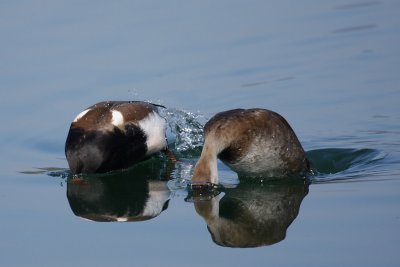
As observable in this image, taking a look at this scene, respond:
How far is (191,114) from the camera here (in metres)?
14.4

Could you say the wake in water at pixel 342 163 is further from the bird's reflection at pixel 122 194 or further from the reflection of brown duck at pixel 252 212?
the bird's reflection at pixel 122 194

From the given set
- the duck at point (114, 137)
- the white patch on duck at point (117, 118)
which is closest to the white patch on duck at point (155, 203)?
the duck at point (114, 137)

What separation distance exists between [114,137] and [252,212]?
2458 mm

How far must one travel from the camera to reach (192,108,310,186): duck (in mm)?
11188

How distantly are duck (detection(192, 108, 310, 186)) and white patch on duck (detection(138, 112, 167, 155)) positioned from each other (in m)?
1.62

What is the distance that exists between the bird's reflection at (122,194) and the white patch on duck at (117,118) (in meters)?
0.58

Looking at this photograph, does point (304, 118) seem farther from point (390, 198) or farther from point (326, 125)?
point (390, 198)

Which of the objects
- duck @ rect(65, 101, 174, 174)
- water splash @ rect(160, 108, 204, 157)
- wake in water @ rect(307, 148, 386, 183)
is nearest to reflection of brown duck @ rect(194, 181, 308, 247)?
wake in water @ rect(307, 148, 386, 183)

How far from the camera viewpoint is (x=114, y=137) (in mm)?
12641

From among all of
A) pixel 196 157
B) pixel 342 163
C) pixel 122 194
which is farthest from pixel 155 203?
pixel 342 163

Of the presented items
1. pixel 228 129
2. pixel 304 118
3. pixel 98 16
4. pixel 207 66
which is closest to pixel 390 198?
pixel 228 129

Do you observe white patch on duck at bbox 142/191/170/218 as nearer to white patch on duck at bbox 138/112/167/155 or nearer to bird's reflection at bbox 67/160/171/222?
bird's reflection at bbox 67/160/171/222

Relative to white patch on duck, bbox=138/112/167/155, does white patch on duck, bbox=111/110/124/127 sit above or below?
above

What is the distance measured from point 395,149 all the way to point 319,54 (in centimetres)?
389
